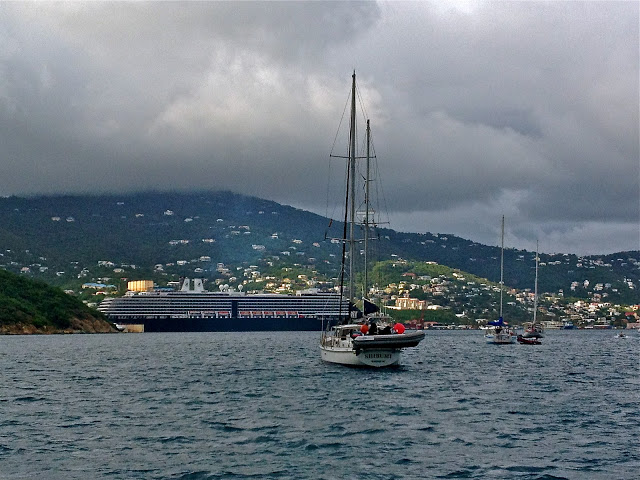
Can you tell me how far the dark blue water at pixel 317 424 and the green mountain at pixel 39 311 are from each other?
100 metres

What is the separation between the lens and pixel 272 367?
65125mm

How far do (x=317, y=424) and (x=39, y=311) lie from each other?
14098 cm

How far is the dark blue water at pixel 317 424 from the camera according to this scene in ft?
89.2

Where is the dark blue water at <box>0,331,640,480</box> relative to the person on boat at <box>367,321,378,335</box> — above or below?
below

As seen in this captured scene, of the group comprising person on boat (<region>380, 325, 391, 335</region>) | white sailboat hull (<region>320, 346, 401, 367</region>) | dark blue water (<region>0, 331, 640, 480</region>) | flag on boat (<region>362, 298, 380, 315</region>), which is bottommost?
dark blue water (<region>0, 331, 640, 480</region>)

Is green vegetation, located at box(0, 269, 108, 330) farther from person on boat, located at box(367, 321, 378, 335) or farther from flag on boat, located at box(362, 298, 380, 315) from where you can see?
person on boat, located at box(367, 321, 378, 335)

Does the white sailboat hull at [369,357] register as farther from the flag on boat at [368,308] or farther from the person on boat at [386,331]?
the flag on boat at [368,308]

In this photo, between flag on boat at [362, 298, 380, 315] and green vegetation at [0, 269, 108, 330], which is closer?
flag on boat at [362, 298, 380, 315]

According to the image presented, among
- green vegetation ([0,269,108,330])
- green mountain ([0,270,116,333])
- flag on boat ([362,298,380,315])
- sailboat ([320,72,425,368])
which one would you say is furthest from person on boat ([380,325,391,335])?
green vegetation ([0,269,108,330])

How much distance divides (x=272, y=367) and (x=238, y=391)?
18.0 meters

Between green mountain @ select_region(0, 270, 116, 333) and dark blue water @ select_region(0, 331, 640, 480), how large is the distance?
10014cm

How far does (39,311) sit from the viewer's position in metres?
167

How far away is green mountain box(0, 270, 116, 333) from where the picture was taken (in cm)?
15825

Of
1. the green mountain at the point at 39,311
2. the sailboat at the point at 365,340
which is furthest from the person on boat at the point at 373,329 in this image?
the green mountain at the point at 39,311
